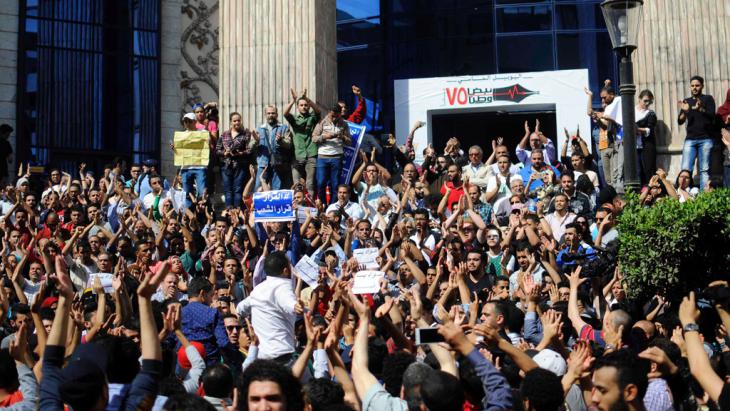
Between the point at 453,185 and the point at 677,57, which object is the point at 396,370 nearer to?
the point at 453,185

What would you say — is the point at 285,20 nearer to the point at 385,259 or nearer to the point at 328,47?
the point at 328,47

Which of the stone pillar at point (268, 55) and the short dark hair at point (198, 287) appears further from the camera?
the stone pillar at point (268, 55)

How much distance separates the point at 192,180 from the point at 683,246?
10679 millimetres

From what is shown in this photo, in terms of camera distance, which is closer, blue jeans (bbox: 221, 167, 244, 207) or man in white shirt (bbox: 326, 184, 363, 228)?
man in white shirt (bbox: 326, 184, 363, 228)

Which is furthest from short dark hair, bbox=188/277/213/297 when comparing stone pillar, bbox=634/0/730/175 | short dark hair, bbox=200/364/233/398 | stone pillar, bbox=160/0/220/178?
stone pillar, bbox=160/0/220/178

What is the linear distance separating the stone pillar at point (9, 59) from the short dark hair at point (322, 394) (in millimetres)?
19086

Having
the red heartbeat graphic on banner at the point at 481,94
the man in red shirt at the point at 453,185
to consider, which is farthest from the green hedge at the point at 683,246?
the red heartbeat graphic on banner at the point at 481,94

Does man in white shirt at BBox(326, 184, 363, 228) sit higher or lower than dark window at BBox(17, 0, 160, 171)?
lower

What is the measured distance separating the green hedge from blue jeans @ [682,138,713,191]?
295 inches

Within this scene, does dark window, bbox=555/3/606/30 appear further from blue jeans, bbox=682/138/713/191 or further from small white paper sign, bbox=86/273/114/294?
small white paper sign, bbox=86/273/114/294

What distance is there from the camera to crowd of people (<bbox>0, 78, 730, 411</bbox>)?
5883 millimetres

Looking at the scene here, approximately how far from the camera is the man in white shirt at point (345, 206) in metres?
15.8

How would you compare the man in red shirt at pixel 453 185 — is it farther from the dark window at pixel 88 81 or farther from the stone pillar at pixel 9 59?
the stone pillar at pixel 9 59

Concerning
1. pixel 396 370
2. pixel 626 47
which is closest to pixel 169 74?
pixel 626 47
